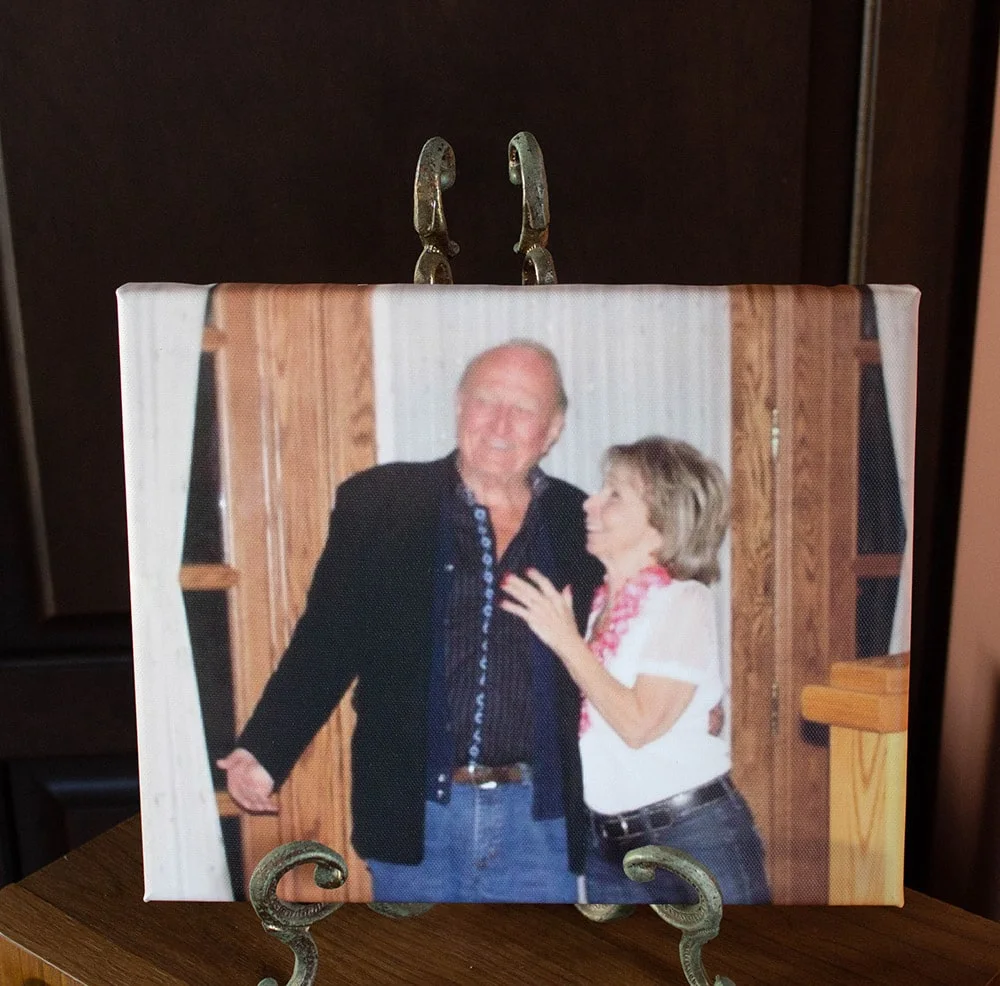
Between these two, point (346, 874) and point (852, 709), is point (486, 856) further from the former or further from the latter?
point (852, 709)

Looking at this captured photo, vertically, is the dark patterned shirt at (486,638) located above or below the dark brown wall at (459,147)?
below

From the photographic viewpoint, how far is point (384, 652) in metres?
0.57

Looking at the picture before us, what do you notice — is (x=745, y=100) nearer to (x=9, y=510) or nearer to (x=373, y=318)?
(x=373, y=318)

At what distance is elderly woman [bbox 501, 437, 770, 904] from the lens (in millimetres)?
559

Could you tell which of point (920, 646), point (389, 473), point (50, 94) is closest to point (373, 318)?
point (389, 473)

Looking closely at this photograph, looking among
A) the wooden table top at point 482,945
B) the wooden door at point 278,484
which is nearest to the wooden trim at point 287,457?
the wooden door at point 278,484

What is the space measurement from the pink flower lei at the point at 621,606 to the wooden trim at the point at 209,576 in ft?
0.69

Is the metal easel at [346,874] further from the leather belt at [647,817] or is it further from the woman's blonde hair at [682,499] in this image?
the woman's blonde hair at [682,499]

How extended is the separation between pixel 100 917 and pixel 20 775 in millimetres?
368

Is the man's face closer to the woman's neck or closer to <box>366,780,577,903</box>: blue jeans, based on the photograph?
the woman's neck

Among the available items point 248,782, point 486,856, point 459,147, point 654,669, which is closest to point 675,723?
point 654,669

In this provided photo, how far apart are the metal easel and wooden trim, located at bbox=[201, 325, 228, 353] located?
145 millimetres

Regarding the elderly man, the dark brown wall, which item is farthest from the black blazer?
the dark brown wall

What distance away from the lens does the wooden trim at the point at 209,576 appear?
57cm
